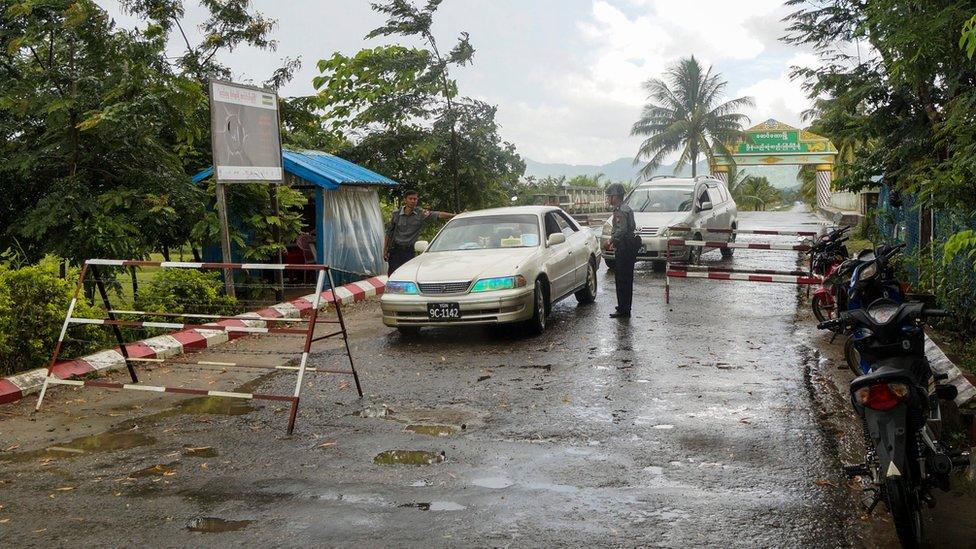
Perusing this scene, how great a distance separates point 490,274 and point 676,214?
30.0 feet

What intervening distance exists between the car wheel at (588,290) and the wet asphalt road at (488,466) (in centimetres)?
399

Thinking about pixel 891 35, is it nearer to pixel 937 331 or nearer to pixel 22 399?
pixel 937 331

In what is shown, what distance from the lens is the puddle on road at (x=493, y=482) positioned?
534 centimetres

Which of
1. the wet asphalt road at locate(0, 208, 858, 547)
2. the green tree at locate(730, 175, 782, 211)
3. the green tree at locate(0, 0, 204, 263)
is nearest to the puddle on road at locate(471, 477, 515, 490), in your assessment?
the wet asphalt road at locate(0, 208, 858, 547)

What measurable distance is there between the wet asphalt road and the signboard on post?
4.90 m

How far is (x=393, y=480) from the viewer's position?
217 inches

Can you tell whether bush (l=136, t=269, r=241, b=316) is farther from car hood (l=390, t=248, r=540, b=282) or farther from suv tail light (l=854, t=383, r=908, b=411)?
suv tail light (l=854, t=383, r=908, b=411)

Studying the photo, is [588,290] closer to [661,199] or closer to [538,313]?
[538,313]

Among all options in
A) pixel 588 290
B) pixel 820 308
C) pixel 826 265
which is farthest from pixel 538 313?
pixel 826 265

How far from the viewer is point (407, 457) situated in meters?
6.02

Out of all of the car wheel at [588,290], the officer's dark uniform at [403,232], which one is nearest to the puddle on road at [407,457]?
the officer's dark uniform at [403,232]

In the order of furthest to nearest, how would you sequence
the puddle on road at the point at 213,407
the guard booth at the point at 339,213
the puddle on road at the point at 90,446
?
the guard booth at the point at 339,213 < the puddle on road at the point at 213,407 < the puddle on road at the point at 90,446

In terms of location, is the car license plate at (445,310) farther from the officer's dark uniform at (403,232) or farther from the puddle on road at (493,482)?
the puddle on road at (493,482)

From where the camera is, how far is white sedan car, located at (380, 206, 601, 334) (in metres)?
10.3
